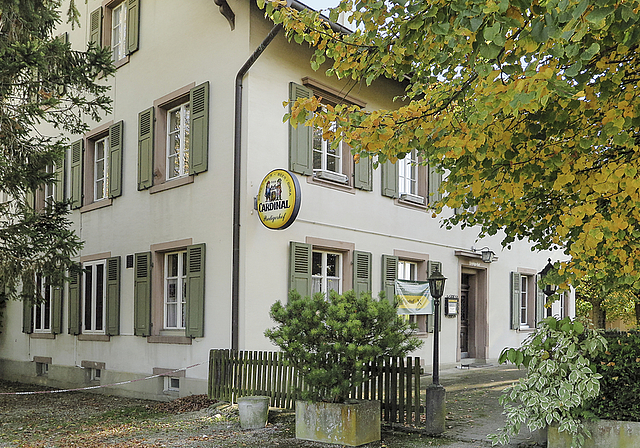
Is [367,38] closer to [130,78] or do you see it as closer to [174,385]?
[174,385]

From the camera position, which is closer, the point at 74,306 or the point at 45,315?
the point at 74,306

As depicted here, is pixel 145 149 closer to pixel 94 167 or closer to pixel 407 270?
pixel 94 167

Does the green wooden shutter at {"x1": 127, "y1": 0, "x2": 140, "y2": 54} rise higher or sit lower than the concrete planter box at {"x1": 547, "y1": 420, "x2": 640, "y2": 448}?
higher

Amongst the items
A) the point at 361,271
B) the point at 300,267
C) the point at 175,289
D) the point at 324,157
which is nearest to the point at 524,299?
the point at 361,271

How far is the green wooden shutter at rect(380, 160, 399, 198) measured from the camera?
13.5 metres

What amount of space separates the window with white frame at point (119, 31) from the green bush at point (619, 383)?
38.8 ft

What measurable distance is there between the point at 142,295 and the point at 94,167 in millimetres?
4094

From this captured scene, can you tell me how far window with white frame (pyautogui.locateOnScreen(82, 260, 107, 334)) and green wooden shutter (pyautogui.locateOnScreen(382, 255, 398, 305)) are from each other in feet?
19.5

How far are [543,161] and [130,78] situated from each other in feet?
35.9

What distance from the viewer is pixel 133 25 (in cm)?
1396

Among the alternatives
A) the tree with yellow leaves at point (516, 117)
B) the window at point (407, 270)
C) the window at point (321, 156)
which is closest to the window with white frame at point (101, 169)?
the window at point (321, 156)

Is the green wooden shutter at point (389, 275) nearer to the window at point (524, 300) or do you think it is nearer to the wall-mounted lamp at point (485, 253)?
the wall-mounted lamp at point (485, 253)

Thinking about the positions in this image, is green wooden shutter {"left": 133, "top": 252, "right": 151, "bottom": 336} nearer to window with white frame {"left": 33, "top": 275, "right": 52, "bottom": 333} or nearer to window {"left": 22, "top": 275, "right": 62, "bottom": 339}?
window {"left": 22, "top": 275, "right": 62, "bottom": 339}

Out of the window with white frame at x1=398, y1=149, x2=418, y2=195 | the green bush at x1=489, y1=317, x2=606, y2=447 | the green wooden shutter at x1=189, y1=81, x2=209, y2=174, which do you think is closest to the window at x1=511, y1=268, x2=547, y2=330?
the window with white frame at x1=398, y1=149, x2=418, y2=195
